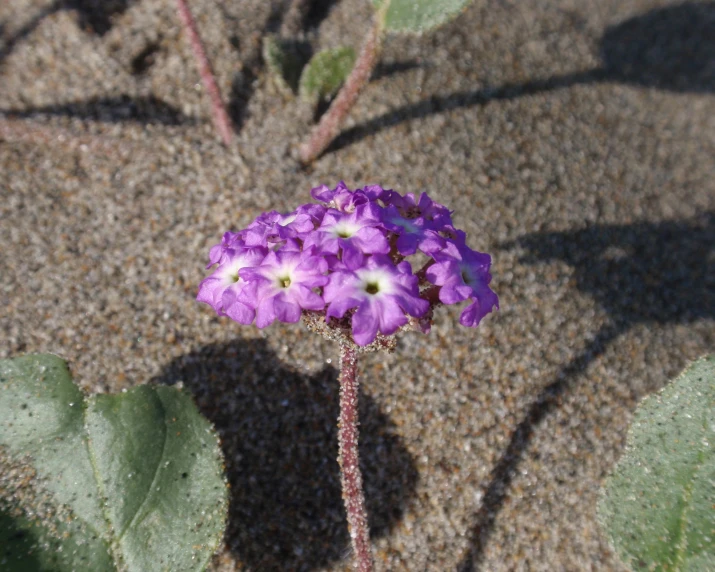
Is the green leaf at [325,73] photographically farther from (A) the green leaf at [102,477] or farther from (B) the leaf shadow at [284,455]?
(A) the green leaf at [102,477]

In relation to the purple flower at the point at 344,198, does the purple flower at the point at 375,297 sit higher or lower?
lower

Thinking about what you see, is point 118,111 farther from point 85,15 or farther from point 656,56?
point 656,56

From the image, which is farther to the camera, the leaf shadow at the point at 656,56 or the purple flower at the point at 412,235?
the leaf shadow at the point at 656,56

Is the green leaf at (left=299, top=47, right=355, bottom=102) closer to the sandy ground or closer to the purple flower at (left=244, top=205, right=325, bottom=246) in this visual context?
the sandy ground

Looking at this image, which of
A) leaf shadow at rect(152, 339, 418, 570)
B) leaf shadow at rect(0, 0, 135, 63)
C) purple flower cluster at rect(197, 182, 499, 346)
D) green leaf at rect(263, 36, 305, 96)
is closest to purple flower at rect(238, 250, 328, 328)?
purple flower cluster at rect(197, 182, 499, 346)

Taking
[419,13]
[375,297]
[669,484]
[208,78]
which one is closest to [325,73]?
[208,78]

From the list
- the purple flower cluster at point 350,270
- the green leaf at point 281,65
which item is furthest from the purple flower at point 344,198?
the green leaf at point 281,65
